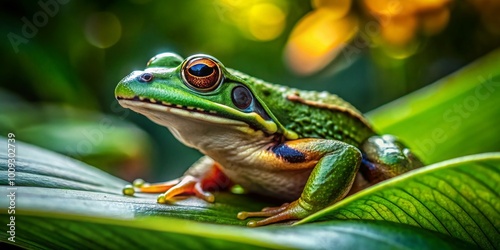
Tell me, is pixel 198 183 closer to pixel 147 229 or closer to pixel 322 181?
pixel 322 181

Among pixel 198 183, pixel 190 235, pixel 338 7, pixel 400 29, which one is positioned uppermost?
pixel 338 7

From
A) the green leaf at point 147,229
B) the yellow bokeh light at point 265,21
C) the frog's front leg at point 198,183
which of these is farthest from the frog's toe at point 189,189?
the yellow bokeh light at point 265,21

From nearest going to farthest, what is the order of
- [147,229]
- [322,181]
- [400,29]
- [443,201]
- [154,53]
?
[147,229] → [443,201] → [322,181] → [400,29] → [154,53]

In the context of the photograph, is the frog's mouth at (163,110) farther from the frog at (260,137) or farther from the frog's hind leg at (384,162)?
the frog's hind leg at (384,162)

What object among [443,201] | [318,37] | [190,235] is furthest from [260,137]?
[318,37]

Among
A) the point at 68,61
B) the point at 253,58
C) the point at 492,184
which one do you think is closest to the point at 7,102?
the point at 68,61

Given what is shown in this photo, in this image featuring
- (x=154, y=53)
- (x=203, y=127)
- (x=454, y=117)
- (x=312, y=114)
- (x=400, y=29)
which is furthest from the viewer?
(x=154, y=53)

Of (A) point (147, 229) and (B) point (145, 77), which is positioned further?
(B) point (145, 77)
